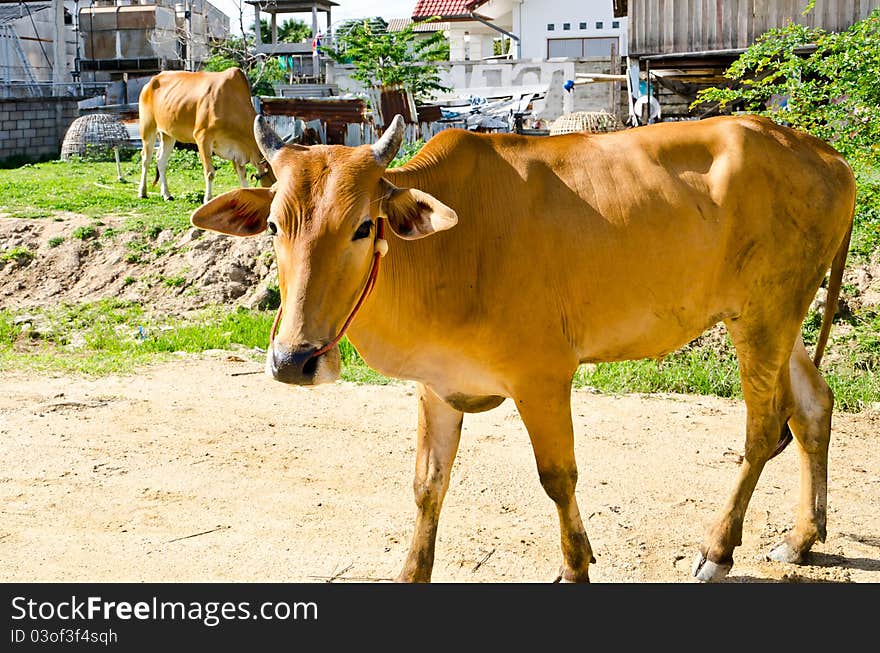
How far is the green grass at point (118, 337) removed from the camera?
8.12m

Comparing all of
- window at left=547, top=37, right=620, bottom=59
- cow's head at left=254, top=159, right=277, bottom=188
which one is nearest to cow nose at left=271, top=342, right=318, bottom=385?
cow's head at left=254, top=159, right=277, bottom=188

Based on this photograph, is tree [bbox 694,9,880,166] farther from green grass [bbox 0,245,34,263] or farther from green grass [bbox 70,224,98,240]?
green grass [bbox 0,245,34,263]

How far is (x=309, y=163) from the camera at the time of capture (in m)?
3.48

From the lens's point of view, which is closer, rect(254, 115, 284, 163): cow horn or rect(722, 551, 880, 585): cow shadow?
rect(254, 115, 284, 163): cow horn

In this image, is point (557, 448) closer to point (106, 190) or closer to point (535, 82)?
point (106, 190)

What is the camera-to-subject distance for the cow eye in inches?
134

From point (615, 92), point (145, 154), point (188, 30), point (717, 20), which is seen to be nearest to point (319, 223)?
point (145, 154)

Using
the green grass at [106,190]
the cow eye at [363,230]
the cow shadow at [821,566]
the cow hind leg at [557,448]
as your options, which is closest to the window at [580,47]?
the green grass at [106,190]

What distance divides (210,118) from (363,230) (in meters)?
10.8

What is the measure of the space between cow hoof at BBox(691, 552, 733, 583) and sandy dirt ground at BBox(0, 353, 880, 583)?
0.08 meters

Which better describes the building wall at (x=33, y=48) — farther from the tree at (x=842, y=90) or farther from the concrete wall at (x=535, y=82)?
the tree at (x=842, y=90)

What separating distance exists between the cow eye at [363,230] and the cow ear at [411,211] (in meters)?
0.11

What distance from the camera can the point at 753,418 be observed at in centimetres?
460

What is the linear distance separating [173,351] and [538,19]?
27488 mm
